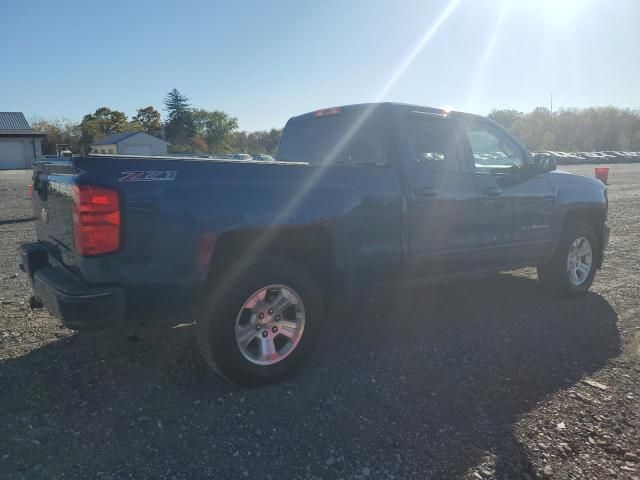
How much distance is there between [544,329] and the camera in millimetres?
4625

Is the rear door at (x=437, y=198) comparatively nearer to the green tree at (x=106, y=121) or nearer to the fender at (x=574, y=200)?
the fender at (x=574, y=200)


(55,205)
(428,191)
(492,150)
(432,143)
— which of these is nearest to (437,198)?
(428,191)

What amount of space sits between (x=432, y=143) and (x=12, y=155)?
2296 inches

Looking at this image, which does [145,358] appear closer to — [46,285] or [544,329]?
[46,285]

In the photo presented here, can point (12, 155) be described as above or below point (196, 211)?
above

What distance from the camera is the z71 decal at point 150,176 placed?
9.35 ft

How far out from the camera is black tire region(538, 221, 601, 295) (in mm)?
5535

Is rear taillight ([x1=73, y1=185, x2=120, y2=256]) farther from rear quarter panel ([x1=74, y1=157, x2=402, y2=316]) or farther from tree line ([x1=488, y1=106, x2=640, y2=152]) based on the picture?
tree line ([x1=488, y1=106, x2=640, y2=152])

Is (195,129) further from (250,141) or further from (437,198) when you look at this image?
(437,198)

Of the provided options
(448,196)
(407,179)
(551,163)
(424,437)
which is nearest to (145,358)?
(424,437)

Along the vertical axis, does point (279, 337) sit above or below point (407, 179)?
below

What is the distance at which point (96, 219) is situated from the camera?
9.19ft

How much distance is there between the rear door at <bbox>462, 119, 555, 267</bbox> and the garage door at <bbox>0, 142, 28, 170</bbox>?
190 feet

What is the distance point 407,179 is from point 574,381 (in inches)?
75.8
